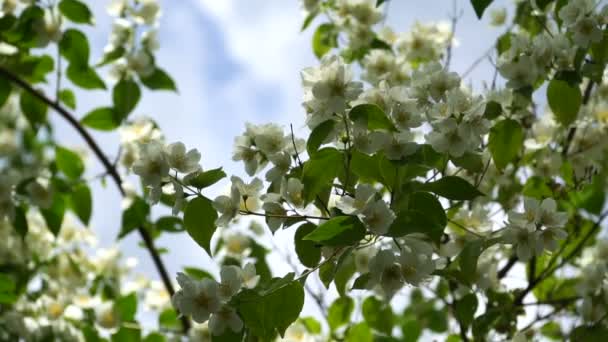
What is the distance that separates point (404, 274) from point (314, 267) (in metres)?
0.13

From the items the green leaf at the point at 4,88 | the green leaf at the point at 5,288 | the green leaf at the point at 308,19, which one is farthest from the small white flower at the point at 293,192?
the green leaf at the point at 4,88

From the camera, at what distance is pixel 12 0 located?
208cm

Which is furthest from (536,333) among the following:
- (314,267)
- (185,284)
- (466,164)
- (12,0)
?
(12,0)

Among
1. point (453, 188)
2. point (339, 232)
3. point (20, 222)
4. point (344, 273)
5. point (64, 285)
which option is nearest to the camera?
point (339, 232)

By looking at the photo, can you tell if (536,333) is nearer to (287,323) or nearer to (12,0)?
(287,323)

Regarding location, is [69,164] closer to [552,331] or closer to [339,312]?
[339,312]

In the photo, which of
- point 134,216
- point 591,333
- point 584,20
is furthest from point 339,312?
point 584,20

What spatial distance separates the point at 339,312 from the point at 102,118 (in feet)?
3.08

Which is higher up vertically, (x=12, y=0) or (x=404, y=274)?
(x=12, y=0)

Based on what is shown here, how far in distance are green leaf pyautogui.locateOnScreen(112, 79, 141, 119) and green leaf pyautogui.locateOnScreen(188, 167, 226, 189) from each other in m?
1.15

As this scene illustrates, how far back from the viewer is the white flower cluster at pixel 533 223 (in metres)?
1.10

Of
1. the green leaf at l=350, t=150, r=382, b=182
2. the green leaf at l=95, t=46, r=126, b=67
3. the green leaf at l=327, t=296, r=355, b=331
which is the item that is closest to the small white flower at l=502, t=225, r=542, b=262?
the green leaf at l=350, t=150, r=382, b=182

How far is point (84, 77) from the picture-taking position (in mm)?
2145

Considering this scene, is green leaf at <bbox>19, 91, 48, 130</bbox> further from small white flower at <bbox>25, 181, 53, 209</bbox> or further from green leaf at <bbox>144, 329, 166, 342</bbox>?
green leaf at <bbox>144, 329, 166, 342</bbox>
